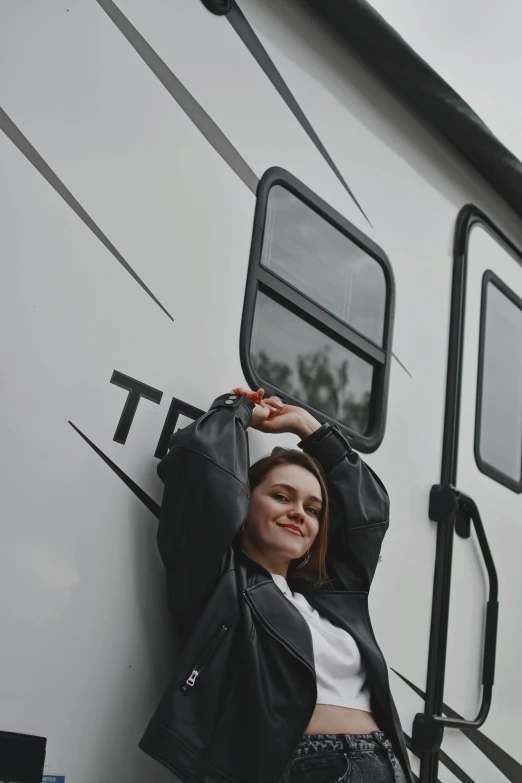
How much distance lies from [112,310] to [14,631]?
2.09 feet

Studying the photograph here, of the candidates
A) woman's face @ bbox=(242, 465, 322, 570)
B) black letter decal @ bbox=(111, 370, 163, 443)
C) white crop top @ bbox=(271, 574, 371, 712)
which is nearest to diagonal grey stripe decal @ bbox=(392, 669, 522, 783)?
white crop top @ bbox=(271, 574, 371, 712)

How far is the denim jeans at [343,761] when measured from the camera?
5.46 ft

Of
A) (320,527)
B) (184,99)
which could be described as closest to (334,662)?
(320,527)

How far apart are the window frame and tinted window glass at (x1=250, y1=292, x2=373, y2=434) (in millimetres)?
20

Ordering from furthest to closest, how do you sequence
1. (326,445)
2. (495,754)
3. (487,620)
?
(487,620)
(495,754)
(326,445)

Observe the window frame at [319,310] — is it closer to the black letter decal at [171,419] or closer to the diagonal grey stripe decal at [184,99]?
the diagonal grey stripe decal at [184,99]

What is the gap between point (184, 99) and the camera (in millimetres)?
1963

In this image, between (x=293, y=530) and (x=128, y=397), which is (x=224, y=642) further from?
(x=128, y=397)

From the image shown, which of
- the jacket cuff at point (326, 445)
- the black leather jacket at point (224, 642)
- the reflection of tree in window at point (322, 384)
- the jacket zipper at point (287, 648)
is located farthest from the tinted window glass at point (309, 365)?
the jacket zipper at point (287, 648)

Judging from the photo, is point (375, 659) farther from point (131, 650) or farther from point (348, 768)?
point (131, 650)

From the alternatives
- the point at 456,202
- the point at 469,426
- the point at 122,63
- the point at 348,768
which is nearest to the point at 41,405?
the point at 122,63

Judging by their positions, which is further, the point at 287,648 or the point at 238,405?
the point at 238,405

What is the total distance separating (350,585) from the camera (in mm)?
2059

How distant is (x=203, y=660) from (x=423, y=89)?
A: 190 centimetres
